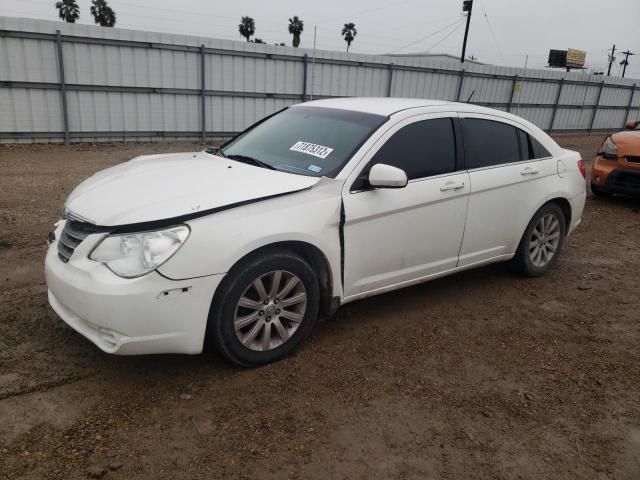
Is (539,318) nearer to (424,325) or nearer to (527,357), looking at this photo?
(527,357)

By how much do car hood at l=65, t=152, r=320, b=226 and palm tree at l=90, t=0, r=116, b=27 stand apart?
48.6 metres

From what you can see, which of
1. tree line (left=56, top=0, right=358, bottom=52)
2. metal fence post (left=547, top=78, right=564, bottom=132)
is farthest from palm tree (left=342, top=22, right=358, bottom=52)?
metal fence post (left=547, top=78, right=564, bottom=132)

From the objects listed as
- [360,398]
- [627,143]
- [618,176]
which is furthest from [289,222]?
[627,143]

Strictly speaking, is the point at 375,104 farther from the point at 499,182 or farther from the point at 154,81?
the point at 154,81

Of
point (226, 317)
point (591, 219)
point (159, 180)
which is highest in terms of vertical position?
point (159, 180)

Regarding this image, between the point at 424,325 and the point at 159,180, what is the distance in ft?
7.26

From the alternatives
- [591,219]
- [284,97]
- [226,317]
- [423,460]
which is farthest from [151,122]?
[423,460]

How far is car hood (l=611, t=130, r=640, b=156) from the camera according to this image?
797 centimetres

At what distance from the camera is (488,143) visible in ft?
14.4

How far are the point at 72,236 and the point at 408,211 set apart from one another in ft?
7.19

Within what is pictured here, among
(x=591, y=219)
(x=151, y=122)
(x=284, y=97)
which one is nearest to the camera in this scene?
(x=591, y=219)

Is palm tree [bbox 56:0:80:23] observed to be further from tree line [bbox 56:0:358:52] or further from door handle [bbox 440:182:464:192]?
door handle [bbox 440:182:464:192]

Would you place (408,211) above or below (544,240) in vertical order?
above

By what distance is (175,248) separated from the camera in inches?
109
